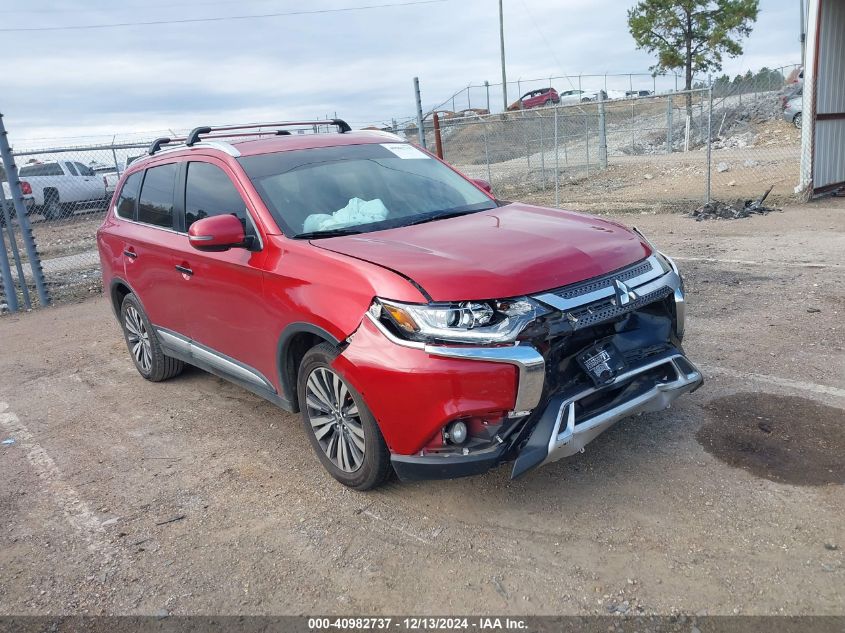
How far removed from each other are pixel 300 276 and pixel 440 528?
1.46 metres

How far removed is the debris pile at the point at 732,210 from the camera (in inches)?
449

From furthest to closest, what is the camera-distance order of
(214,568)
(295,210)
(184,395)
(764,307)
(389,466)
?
(764,307)
(184,395)
(295,210)
(389,466)
(214,568)

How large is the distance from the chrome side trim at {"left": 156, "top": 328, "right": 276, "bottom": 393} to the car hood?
39.4 inches

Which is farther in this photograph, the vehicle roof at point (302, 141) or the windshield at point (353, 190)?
the vehicle roof at point (302, 141)

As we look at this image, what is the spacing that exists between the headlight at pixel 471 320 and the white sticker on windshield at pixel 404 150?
2.06 meters

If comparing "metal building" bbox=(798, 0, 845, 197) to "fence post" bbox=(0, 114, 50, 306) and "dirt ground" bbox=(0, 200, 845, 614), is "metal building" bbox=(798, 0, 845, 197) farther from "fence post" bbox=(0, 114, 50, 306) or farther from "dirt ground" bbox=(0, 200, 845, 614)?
"fence post" bbox=(0, 114, 50, 306)

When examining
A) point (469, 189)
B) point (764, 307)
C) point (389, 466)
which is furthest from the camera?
point (764, 307)

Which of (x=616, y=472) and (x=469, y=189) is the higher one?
(x=469, y=189)

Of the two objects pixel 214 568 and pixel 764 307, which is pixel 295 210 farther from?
pixel 764 307

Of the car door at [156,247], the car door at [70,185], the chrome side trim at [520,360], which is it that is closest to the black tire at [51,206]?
the car door at [70,185]

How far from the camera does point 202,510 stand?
3801 mm

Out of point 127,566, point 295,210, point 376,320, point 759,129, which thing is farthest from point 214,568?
point 759,129

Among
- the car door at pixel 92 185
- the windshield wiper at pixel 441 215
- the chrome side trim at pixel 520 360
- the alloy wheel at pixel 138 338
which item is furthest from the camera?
the car door at pixel 92 185

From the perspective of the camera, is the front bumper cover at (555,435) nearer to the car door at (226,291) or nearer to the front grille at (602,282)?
the front grille at (602,282)
